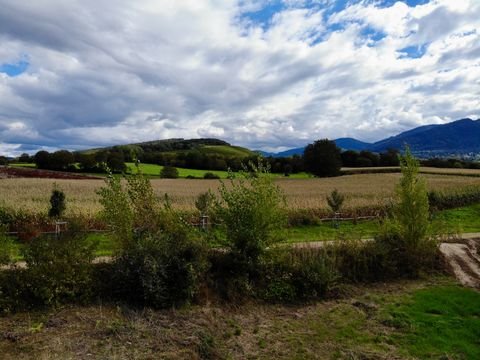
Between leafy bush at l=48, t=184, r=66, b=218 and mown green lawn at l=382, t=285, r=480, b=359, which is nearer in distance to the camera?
mown green lawn at l=382, t=285, r=480, b=359

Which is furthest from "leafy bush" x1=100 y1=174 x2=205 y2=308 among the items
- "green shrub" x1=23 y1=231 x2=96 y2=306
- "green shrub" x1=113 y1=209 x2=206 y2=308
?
"green shrub" x1=23 y1=231 x2=96 y2=306

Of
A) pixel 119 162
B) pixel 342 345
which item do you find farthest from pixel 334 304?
pixel 119 162

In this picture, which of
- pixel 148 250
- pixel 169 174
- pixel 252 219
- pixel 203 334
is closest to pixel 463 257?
pixel 252 219

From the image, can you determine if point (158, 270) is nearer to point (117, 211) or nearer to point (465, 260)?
point (117, 211)

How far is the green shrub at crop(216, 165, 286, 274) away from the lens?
1473cm

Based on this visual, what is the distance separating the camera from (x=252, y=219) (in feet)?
48.5

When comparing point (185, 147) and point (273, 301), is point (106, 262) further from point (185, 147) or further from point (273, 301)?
point (185, 147)

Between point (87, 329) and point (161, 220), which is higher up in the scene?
point (161, 220)

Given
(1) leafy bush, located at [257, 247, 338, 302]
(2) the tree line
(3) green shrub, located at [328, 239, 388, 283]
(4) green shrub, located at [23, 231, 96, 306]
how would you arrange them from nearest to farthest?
(4) green shrub, located at [23, 231, 96, 306]
(1) leafy bush, located at [257, 247, 338, 302]
(3) green shrub, located at [328, 239, 388, 283]
(2) the tree line

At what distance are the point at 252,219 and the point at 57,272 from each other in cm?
683

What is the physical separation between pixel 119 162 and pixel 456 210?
49.2 m

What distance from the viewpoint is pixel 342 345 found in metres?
11.2

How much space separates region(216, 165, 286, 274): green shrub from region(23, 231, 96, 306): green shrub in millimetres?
5153

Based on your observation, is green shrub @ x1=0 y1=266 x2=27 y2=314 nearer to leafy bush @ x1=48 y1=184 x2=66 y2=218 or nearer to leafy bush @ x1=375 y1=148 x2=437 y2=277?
leafy bush @ x1=48 y1=184 x2=66 y2=218
